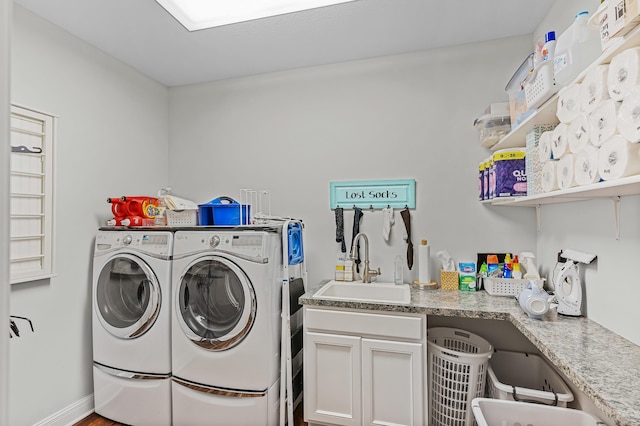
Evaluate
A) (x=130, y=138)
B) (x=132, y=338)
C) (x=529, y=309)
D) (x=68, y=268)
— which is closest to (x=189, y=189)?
(x=130, y=138)

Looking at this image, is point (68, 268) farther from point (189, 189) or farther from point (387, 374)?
point (387, 374)

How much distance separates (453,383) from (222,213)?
1771 mm

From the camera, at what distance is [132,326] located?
228 centimetres

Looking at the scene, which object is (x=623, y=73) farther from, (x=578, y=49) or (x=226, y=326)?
(x=226, y=326)

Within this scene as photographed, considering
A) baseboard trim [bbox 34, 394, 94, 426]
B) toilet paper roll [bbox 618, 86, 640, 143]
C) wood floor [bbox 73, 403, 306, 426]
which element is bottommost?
wood floor [bbox 73, 403, 306, 426]

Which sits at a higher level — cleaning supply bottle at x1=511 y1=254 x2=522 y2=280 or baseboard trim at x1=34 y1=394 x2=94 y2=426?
cleaning supply bottle at x1=511 y1=254 x2=522 y2=280

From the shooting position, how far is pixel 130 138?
2.78 meters

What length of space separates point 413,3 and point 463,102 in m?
0.81

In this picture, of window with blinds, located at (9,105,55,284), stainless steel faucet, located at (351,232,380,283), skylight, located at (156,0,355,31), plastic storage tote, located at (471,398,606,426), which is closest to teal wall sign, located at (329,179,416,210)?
stainless steel faucet, located at (351,232,380,283)

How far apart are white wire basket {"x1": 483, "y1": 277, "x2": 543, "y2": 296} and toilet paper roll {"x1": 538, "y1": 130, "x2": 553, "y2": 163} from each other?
0.85 metres

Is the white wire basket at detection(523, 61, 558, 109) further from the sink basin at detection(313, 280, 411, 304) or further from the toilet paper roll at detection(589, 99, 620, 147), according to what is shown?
the sink basin at detection(313, 280, 411, 304)

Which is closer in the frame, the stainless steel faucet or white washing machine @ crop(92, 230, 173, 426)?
white washing machine @ crop(92, 230, 173, 426)

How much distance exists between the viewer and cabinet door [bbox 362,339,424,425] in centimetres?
194

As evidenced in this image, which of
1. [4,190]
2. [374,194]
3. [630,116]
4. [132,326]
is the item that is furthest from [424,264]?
[4,190]
